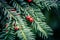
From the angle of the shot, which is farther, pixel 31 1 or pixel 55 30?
pixel 55 30

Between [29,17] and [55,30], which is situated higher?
[29,17]

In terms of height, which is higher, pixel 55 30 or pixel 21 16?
pixel 21 16

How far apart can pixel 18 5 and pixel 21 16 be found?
0.13 feet

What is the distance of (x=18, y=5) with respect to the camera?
56 centimetres

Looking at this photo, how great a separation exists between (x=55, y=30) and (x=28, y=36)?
1.50 feet

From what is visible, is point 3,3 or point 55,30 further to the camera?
point 55,30

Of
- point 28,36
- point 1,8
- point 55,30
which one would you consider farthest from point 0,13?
point 55,30

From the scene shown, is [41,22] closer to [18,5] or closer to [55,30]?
[18,5]

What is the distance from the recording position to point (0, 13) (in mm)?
559

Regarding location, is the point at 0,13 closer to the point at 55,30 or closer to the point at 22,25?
the point at 22,25

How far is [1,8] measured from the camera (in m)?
0.55

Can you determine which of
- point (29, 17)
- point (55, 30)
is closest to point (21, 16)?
point (29, 17)

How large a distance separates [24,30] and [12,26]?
0.04 m

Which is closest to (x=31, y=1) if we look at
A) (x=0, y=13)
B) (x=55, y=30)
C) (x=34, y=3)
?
(x=34, y=3)
